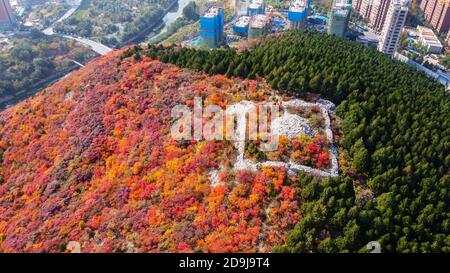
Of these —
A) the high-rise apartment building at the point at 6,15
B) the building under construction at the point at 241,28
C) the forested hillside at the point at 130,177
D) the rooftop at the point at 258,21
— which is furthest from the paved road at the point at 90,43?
the forested hillside at the point at 130,177

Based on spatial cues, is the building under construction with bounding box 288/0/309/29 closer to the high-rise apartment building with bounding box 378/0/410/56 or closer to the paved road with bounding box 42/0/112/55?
the high-rise apartment building with bounding box 378/0/410/56

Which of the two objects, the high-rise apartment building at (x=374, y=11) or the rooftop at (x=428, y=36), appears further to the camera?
the high-rise apartment building at (x=374, y=11)

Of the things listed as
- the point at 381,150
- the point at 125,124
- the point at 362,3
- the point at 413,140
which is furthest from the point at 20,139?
the point at 362,3

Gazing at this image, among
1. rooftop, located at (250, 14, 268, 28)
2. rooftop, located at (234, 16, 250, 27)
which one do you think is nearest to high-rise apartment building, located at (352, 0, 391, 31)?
rooftop, located at (250, 14, 268, 28)

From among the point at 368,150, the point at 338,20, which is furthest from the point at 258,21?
the point at 368,150

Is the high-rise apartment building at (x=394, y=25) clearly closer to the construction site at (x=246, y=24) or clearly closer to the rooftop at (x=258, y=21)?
the construction site at (x=246, y=24)

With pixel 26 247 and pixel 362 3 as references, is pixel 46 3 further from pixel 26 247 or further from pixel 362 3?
pixel 26 247
